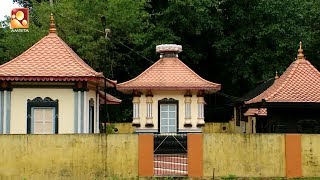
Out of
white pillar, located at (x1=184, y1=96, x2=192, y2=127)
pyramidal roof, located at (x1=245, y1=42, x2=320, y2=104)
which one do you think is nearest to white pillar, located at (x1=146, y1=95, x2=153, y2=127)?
white pillar, located at (x1=184, y1=96, x2=192, y2=127)

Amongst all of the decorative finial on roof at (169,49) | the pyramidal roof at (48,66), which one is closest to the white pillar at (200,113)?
the decorative finial on roof at (169,49)

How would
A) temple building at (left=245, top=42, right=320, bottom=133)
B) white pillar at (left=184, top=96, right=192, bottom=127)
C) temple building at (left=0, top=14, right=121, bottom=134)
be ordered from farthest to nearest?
white pillar at (left=184, top=96, right=192, bottom=127) < temple building at (left=0, top=14, right=121, bottom=134) < temple building at (left=245, top=42, right=320, bottom=133)

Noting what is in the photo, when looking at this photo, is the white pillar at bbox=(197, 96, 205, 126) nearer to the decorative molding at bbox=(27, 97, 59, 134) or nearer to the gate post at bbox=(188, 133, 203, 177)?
the decorative molding at bbox=(27, 97, 59, 134)

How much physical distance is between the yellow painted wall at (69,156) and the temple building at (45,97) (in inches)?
167

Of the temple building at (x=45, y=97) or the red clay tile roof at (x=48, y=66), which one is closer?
the red clay tile roof at (x=48, y=66)

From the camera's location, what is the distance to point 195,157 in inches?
702

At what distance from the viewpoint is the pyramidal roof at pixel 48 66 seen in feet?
70.8

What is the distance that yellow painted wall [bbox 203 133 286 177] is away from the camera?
1794cm

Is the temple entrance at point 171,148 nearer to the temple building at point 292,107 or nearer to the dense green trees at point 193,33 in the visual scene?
the temple building at point 292,107

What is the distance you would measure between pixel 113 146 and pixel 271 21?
22455 millimetres

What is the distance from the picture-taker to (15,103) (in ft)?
72.2

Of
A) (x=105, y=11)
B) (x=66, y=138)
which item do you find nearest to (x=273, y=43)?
(x=105, y=11)

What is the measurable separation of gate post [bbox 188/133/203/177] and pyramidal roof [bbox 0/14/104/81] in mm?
5492

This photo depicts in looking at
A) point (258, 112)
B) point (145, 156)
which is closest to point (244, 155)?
point (145, 156)
